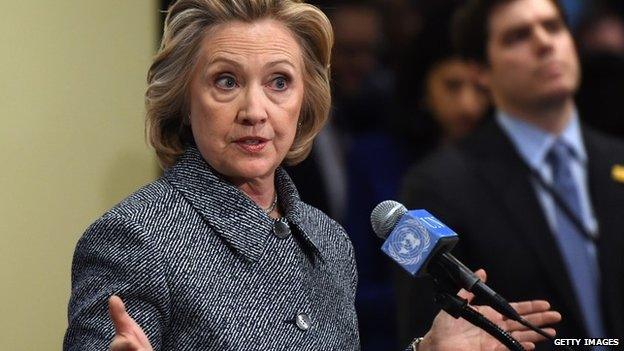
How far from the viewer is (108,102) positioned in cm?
313

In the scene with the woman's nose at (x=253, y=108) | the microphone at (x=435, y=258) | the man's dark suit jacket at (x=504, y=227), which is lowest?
the man's dark suit jacket at (x=504, y=227)

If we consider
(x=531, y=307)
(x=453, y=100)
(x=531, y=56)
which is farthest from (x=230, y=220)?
(x=453, y=100)

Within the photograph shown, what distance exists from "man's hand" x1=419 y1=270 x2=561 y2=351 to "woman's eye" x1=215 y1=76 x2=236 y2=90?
0.59 metres

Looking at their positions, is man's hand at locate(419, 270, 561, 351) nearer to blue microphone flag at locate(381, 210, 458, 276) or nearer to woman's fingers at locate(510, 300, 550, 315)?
woman's fingers at locate(510, 300, 550, 315)

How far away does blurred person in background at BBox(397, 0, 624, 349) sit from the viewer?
12.4 ft

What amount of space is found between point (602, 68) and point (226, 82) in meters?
2.96

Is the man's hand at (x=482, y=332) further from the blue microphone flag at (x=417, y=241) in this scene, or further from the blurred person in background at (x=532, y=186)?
the blurred person in background at (x=532, y=186)

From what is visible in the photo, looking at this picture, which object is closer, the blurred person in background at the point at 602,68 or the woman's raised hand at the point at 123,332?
the woman's raised hand at the point at 123,332

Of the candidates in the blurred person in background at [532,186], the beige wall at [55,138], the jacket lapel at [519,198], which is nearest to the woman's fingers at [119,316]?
the beige wall at [55,138]

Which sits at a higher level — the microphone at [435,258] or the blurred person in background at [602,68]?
the microphone at [435,258]

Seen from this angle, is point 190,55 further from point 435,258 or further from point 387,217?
point 435,258

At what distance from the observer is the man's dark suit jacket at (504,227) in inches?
148

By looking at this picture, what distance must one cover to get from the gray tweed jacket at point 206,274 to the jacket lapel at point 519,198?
1.46 m

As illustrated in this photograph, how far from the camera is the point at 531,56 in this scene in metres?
4.16
